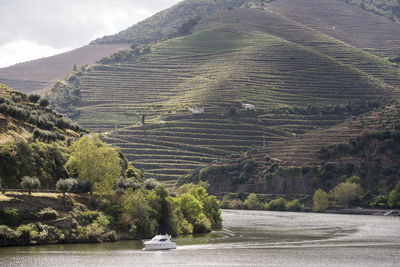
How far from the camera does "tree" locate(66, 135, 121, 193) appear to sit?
8475cm

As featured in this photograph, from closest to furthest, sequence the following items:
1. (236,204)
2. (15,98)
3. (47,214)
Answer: (47,214), (15,98), (236,204)

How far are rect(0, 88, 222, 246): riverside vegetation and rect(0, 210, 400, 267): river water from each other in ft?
6.52

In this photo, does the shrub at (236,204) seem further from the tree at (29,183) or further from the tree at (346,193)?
the tree at (29,183)

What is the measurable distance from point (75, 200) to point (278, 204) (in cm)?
9277

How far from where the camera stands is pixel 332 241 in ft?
304

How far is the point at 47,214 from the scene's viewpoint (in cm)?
7138

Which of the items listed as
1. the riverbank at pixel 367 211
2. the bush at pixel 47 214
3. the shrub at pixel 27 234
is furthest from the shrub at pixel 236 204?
the shrub at pixel 27 234

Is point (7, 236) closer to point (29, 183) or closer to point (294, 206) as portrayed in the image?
point (29, 183)

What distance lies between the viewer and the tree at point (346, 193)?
156 m

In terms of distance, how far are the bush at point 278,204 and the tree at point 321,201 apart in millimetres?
8013

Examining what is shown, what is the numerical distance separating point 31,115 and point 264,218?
193ft

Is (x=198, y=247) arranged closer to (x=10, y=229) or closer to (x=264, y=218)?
(x=10, y=229)

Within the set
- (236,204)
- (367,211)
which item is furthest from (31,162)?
(236,204)

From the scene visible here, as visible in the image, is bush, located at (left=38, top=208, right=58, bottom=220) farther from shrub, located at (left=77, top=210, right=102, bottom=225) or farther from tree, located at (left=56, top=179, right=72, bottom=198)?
tree, located at (left=56, top=179, right=72, bottom=198)
